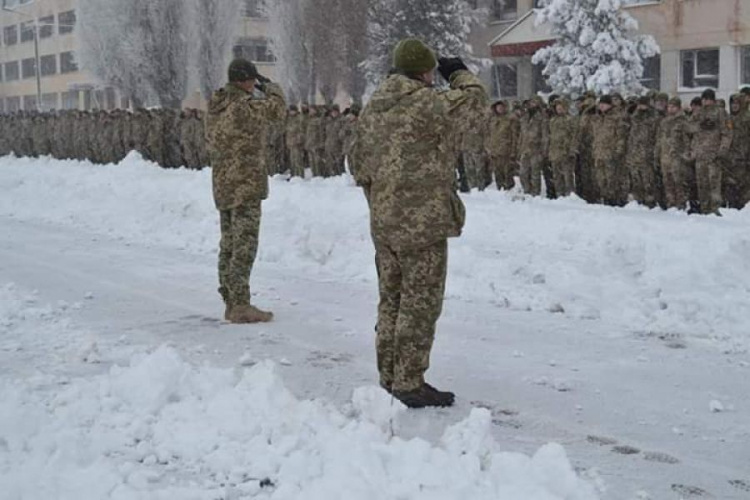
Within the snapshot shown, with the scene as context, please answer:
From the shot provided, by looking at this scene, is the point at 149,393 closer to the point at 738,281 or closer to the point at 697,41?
the point at 738,281

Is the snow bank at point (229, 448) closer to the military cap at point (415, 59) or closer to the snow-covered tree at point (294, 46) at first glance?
the military cap at point (415, 59)

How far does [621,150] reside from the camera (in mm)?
14609

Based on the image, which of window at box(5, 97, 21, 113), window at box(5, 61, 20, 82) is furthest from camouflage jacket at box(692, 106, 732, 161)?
window at box(5, 61, 20, 82)

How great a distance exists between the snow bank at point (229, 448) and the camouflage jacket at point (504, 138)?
38.0ft

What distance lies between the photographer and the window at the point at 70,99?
66.6 m

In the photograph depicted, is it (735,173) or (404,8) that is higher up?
(404,8)

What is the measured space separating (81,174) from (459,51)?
51.3 feet

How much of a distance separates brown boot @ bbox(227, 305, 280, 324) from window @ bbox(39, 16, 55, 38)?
66.5 metres

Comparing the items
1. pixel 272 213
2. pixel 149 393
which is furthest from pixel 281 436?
pixel 272 213

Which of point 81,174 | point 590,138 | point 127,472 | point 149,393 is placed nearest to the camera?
point 127,472

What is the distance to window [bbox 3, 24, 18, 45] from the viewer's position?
7800cm

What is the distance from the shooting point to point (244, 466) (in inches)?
180

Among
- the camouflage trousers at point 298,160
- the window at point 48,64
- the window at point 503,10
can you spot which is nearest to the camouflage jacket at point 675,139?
the camouflage trousers at point 298,160

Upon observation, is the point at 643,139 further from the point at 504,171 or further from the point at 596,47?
the point at 596,47
